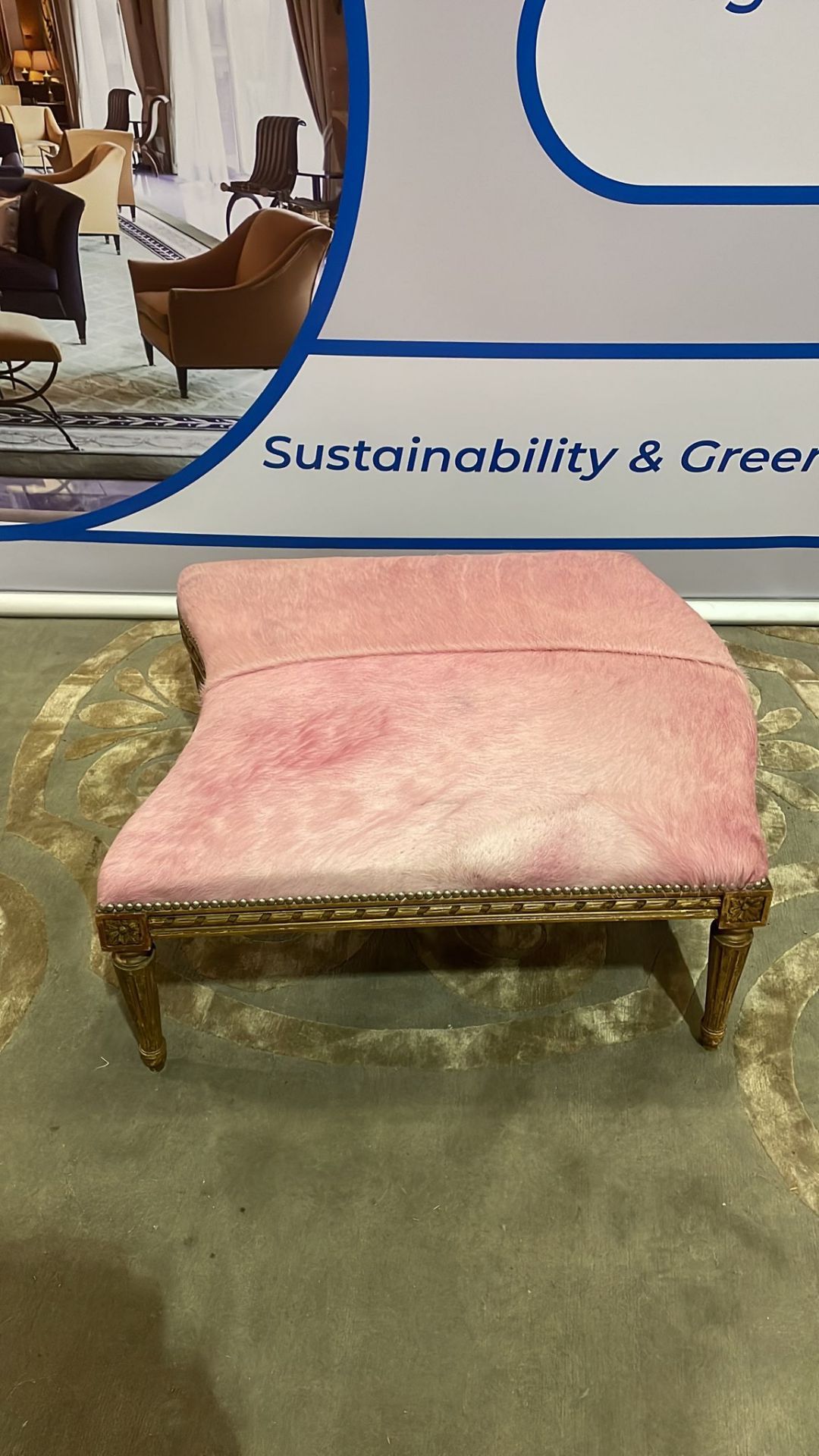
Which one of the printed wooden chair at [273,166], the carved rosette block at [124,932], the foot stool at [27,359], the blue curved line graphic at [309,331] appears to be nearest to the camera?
the carved rosette block at [124,932]

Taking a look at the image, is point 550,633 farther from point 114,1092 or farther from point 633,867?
point 114,1092

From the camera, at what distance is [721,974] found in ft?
5.30

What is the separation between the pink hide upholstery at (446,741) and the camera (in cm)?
146

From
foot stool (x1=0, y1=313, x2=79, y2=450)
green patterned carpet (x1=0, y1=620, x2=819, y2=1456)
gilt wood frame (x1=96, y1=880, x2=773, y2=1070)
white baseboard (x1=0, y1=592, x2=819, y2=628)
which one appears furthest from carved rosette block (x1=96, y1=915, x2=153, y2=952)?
foot stool (x1=0, y1=313, x2=79, y2=450)

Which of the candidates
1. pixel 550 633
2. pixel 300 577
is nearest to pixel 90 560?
pixel 300 577

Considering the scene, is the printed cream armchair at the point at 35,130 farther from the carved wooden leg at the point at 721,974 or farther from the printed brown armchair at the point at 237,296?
the carved wooden leg at the point at 721,974

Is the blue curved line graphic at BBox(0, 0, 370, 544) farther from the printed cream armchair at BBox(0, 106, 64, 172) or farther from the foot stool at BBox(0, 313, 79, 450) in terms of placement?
the printed cream armchair at BBox(0, 106, 64, 172)

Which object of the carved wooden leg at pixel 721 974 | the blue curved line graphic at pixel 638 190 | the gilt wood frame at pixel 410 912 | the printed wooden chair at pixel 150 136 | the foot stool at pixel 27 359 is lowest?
the carved wooden leg at pixel 721 974

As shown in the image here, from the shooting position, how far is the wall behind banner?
2.23m

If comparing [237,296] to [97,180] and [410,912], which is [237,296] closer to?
[97,180]

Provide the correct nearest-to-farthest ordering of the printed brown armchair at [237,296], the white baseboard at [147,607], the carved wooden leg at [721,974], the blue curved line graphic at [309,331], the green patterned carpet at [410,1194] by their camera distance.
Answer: the green patterned carpet at [410,1194], the carved wooden leg at [721,974], the blue curved line graphic at [309,331], the printed brown armchair at [237,296], the white baseboard at [147,607]

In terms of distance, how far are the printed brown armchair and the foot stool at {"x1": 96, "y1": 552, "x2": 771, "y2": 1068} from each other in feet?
3.62

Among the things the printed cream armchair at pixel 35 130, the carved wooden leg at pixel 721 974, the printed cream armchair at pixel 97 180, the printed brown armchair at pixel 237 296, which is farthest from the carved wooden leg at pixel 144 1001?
the printed cream armchair at pixel 35 130

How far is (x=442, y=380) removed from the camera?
269 cm
